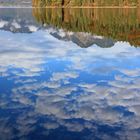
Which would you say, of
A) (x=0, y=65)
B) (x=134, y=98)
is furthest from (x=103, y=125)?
(x=0, y=65)

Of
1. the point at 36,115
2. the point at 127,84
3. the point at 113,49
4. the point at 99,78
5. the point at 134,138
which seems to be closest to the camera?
the point at 134,138

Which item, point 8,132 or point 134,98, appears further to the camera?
point 134,98

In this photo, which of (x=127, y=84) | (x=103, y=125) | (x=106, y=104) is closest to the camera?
(x=103, y=125)

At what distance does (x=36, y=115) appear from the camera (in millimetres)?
21375

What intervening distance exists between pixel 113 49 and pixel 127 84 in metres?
25.1

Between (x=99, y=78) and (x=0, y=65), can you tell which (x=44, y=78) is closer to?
(x=99, y=78)

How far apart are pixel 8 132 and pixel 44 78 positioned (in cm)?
1315

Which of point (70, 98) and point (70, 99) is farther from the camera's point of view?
point (70, 98)

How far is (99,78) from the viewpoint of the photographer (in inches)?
1225

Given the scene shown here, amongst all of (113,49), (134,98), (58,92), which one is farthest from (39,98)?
(113,49)

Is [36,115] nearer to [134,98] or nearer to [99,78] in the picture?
[134,98]

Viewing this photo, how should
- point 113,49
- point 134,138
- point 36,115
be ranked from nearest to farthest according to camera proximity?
point 134,138 → point 36,115 → point 113,49

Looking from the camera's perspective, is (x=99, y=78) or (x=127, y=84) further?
(x=99, y=78)

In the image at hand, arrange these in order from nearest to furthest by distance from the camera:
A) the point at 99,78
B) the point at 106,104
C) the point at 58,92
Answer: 1. the point at 106,104
2. the point at 58,92
3. the point at 99,78
